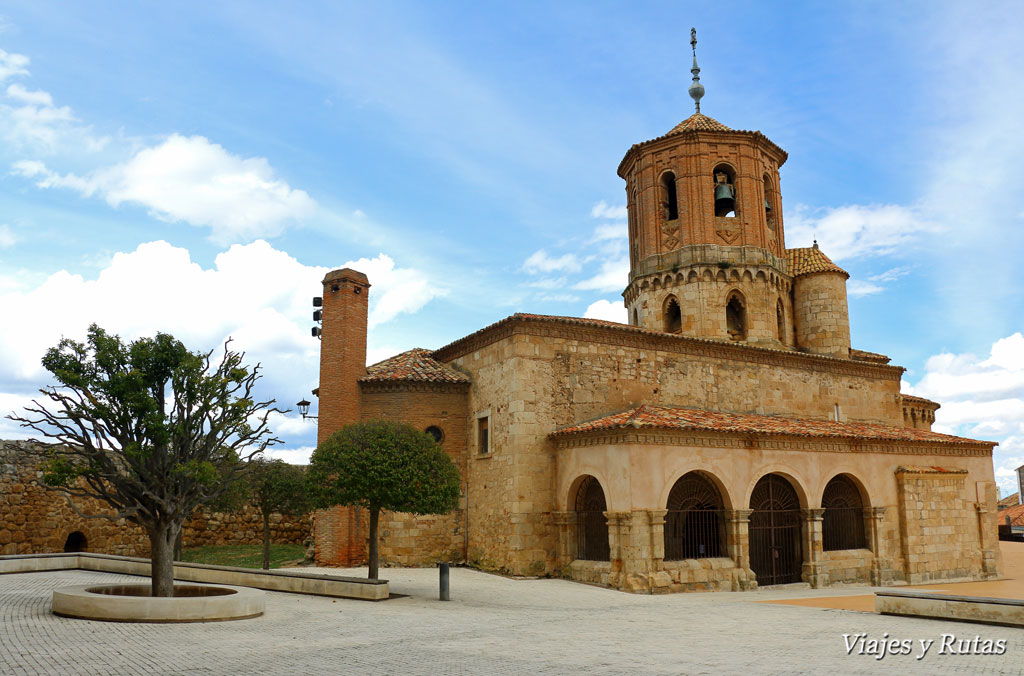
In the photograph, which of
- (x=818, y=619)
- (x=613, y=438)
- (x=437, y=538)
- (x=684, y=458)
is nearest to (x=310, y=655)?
(x=818, y=619)

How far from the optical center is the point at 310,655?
29.7 feet

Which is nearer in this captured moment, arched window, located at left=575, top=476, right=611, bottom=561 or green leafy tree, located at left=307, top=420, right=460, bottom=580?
→ green leafy tree, located at left=307, top=420, right=460, bottom=580

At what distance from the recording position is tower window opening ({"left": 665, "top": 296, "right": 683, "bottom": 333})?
26.6 meters

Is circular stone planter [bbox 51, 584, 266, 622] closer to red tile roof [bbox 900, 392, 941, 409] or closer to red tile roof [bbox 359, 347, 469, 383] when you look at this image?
red tile roof [bbox 359, 347, 469, 383]

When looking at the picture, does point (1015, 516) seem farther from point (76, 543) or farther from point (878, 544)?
point (76, 543)

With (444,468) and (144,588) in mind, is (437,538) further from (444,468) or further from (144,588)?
(144,588)

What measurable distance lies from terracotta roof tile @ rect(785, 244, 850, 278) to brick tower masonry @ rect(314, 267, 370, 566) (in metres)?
16.5

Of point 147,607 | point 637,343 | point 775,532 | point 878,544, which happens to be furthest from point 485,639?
point 878,544

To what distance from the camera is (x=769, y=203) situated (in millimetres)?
28172

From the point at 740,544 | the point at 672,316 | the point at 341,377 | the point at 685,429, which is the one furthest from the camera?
the point at 672,316

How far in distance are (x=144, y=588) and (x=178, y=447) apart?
2.88 metres

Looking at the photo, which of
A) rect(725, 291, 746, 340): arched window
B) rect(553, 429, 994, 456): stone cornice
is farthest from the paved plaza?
rect(725, 291, 746, 340): arched window

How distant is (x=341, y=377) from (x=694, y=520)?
10619mm

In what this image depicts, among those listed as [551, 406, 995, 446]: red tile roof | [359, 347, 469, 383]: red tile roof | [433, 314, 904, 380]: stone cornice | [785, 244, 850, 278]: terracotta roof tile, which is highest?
[785, 244, 850, 278]: terracotta roof tile
